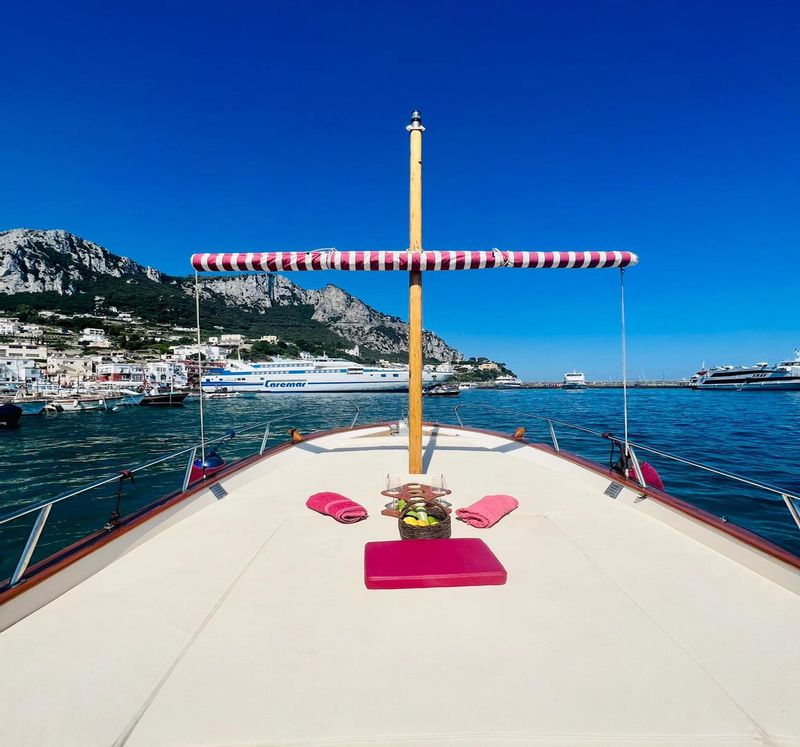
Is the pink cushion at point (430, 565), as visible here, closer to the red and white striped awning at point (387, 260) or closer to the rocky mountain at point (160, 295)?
the red and white striped awning at point (387, 260)

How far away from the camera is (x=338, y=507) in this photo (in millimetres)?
3816

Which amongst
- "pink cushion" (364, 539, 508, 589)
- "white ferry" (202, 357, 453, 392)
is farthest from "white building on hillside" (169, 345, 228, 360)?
"pink cushion" (364, 539, 508, 589)

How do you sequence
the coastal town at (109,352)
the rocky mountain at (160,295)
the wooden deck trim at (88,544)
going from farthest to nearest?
the rocky mountain at (160,295)
the coastal town at (109,352)
the wooden deck trim at (88,544)

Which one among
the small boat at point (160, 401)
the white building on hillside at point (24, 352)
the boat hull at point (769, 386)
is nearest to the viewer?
the small boat at point (160, 401)

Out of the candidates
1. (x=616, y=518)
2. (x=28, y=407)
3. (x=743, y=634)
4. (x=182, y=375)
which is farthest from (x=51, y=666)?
(x=182, y=375)

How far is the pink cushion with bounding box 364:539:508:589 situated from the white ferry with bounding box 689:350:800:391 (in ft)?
266

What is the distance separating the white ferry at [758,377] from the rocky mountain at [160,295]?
96.9 m

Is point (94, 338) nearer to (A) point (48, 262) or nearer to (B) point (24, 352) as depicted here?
(B) point (24, 352)

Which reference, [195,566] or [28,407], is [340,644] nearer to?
[195,566]

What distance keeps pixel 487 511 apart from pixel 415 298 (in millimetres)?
2355

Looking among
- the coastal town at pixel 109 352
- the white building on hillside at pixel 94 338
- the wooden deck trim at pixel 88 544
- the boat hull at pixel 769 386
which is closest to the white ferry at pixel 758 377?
the boat hull at pixel 769 386

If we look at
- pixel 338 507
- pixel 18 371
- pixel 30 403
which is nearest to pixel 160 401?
pixel 30 403

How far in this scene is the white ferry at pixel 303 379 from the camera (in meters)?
68.1

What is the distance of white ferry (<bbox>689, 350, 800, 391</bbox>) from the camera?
205 feet
